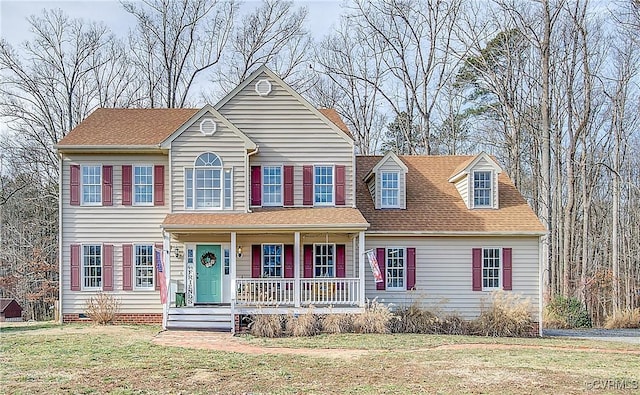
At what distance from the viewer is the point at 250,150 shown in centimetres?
2053

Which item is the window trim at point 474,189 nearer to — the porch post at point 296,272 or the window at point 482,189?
the window at point 482,189

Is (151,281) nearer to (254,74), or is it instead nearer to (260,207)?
(260,207)

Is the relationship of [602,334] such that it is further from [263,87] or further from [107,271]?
[107,271]

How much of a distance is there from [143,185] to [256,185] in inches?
143

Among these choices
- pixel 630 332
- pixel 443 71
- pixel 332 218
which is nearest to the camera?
pixel 332 218

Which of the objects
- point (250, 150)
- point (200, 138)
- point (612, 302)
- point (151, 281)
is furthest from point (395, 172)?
point (612, 302)

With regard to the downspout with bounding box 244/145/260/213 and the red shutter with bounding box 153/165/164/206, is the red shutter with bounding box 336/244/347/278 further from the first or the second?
the red shutter with bounding box 153/165/164/206

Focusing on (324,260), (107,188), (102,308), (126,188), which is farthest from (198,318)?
(107,188)

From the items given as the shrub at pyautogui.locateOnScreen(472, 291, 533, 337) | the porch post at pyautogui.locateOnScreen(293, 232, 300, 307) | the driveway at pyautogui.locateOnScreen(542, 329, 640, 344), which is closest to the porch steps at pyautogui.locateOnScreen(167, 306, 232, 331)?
the porch post at pyautogui.locateOnScreen(293, 232, 300, 307)

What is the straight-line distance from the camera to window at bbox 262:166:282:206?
69.6ft

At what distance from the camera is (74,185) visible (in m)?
21.2

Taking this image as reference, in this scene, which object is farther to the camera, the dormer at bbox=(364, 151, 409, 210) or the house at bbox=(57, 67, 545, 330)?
the dormer at bbox=(364, 151, 409, 210)

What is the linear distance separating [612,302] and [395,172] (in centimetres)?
1420

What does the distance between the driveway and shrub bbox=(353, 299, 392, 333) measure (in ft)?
19.0
